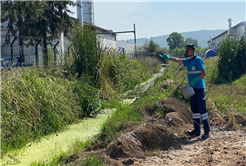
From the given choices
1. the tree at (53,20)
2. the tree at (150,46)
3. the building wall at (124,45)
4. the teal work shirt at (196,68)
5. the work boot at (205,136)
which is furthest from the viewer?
the building wall at (124,45)

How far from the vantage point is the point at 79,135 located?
5.80 m

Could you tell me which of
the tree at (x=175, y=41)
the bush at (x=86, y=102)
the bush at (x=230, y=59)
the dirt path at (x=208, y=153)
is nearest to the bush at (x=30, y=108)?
the bush at (x=86, y=102)

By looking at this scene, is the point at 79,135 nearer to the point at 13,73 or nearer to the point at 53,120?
the point at 53,120

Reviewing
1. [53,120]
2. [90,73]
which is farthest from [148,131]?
[90,73]

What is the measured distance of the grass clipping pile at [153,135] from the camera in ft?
14.6

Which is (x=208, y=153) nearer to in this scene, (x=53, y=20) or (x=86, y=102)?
(x=86, y=102)

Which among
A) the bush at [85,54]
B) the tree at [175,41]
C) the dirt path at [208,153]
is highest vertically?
the tree at [175,41]

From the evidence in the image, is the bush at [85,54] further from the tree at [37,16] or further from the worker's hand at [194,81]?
the tree at [37,16]

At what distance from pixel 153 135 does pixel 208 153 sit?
1.00m

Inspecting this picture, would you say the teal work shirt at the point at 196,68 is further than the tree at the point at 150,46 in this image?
No

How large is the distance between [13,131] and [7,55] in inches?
1020

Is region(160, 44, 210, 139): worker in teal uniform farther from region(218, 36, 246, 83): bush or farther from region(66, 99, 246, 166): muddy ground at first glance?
region(218, 36, 246, 83): bush

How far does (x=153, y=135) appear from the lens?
4.96m

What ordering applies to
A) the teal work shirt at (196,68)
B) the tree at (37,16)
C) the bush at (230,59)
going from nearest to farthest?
the teal work shirt at (196,68) < the bush at (230,59) < the tree at (37,16)
